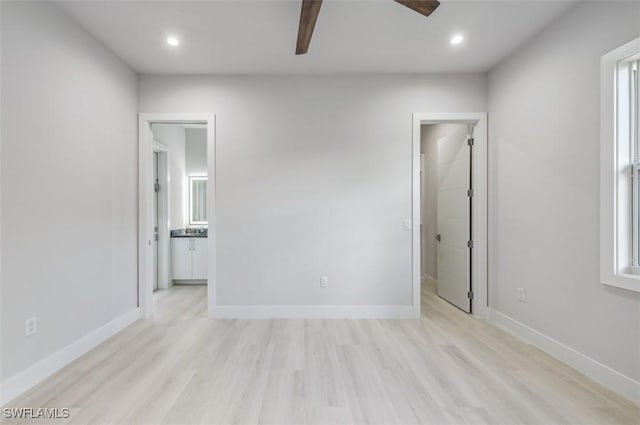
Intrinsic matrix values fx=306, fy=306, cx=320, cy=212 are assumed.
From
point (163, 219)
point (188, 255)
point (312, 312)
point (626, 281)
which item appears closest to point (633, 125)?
point (626, 281)

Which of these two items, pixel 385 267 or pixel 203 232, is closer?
pixel 385 267

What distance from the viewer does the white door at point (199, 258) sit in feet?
16.0

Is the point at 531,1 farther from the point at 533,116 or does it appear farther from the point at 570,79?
the point at 533,116

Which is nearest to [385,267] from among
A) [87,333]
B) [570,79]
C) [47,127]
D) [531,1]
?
[570,79]

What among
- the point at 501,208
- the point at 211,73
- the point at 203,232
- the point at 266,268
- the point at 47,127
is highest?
the point at 211,73

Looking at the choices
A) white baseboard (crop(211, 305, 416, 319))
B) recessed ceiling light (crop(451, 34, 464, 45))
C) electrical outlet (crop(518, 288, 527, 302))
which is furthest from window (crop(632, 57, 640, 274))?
white baseboard (crop(211, 305, 416, 319))

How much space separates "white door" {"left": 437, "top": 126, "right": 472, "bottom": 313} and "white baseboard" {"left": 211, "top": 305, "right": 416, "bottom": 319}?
79 cm

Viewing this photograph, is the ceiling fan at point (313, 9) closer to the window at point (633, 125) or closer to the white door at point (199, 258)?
the window at point (633, 125)

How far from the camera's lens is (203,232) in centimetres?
491

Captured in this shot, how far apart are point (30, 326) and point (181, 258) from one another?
111 inches

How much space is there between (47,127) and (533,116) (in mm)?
4010

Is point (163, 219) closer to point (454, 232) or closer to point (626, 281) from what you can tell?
point (454, 232)

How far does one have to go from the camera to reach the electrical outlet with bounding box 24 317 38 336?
6.78 ft

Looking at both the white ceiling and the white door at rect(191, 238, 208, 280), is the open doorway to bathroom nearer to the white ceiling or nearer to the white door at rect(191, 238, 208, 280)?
the white door at rect(191, 238, 208, 280)
